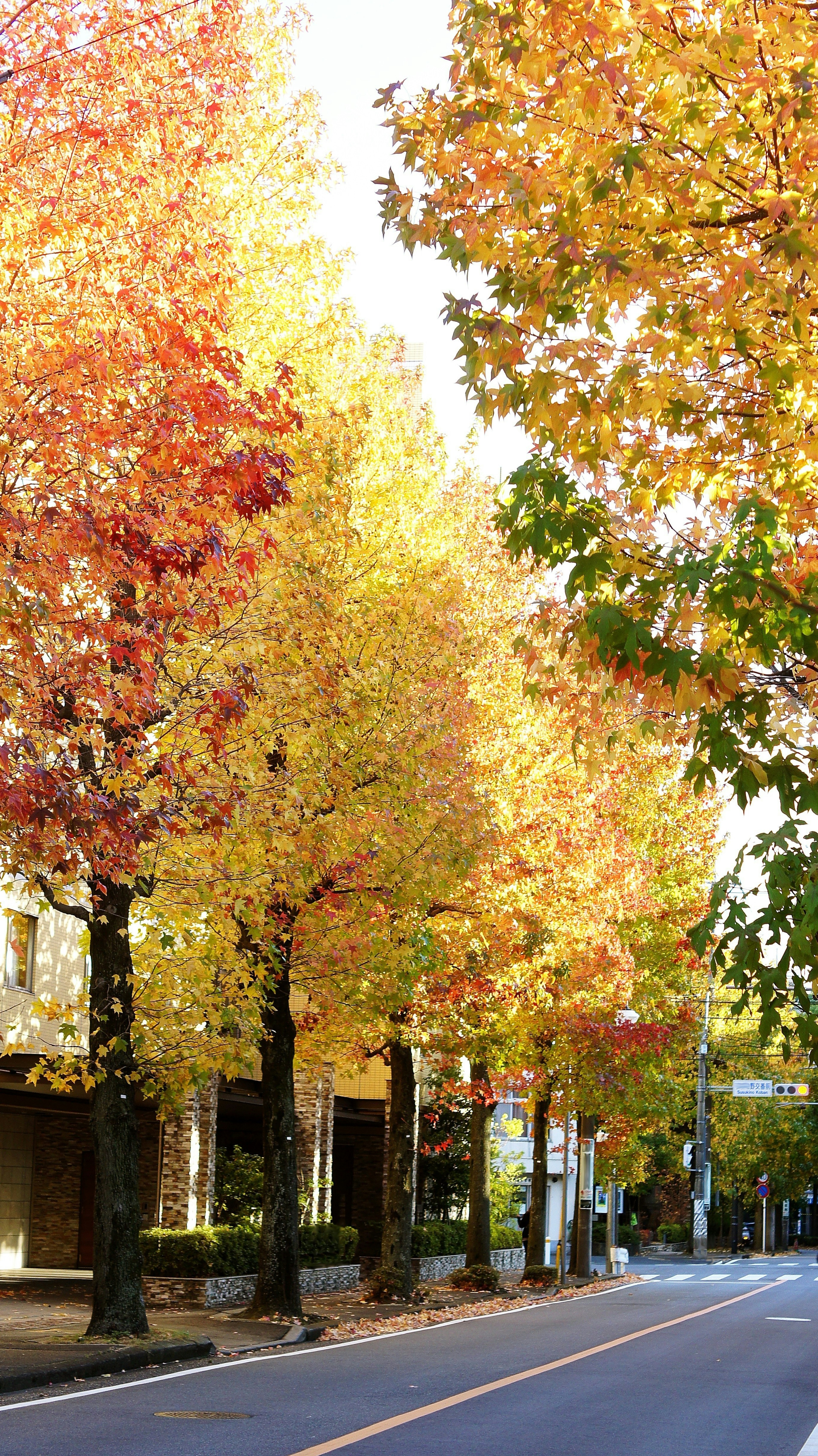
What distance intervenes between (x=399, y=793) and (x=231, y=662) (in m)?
5.26

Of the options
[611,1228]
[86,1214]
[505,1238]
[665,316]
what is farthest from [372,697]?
[611,1228]

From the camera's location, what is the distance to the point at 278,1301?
21375 millimetres

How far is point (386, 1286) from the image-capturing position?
26859 millimetres

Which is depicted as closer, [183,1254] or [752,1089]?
[183,1254]

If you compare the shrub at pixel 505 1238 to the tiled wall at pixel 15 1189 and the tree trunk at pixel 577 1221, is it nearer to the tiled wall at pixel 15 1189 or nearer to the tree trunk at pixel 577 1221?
the tree trunk at pixel 577 1221

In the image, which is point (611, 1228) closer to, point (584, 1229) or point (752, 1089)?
point (584, 1229)

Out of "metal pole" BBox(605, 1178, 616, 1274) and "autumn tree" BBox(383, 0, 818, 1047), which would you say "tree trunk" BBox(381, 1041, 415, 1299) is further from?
"autumn tree" BBox(383, 0, 818, 1047)

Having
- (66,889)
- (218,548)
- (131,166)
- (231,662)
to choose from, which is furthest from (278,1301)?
(131,166)

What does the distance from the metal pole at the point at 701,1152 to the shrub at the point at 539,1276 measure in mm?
19581

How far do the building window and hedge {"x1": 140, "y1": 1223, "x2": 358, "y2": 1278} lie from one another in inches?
184

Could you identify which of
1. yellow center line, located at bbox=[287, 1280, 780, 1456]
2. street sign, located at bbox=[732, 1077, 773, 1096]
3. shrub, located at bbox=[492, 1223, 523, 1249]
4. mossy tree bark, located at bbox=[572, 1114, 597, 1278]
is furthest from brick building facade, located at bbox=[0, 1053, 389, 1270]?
street sign, located at bbox=[732, 1077, 773, 1096]

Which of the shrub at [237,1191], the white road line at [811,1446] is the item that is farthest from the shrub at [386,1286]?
the white road line at [811,1446]

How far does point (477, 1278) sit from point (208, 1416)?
827 inches

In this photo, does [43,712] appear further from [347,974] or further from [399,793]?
[347,974]
